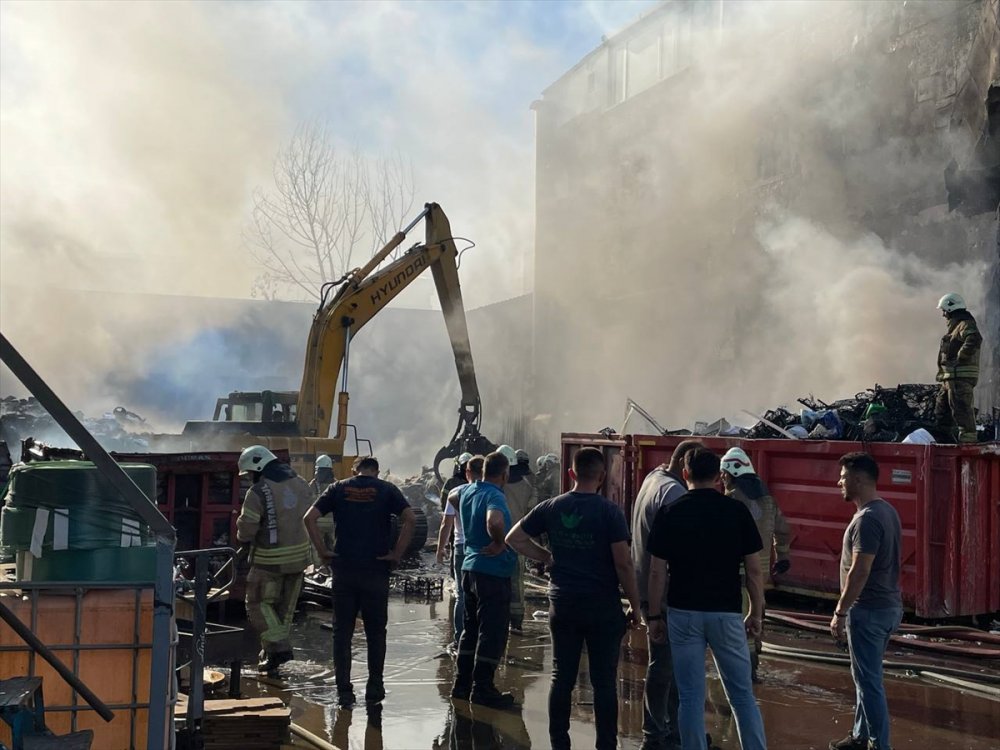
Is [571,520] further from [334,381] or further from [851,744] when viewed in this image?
[334,381]

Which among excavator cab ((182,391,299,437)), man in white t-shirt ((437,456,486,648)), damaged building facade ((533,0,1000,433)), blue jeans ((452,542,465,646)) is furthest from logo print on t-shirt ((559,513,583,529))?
damaged building facade ((533,0,1000,433))

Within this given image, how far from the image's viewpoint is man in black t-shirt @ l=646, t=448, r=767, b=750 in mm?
4867

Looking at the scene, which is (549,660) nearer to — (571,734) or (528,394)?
(571,734)

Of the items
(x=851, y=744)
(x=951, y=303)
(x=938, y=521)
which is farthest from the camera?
(x=951, y=303)

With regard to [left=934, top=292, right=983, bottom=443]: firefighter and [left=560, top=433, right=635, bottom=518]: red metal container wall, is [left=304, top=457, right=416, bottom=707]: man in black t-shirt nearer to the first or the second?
[left=560, top=433, right=635, bottom=518]: red metal container wall

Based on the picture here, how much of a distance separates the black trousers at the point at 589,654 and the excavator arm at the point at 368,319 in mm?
9336

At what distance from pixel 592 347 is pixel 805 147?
10294 mm

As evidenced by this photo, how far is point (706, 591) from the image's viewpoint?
16.0 ft

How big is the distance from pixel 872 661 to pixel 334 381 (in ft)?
35.4

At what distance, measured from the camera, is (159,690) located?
3.56m

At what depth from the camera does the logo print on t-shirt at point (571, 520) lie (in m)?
5.45

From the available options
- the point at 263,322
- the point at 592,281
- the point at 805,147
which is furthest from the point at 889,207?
the point at 263,322

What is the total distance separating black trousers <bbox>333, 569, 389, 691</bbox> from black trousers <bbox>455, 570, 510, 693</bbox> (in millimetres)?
577

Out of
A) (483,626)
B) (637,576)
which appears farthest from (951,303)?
(483,626)
